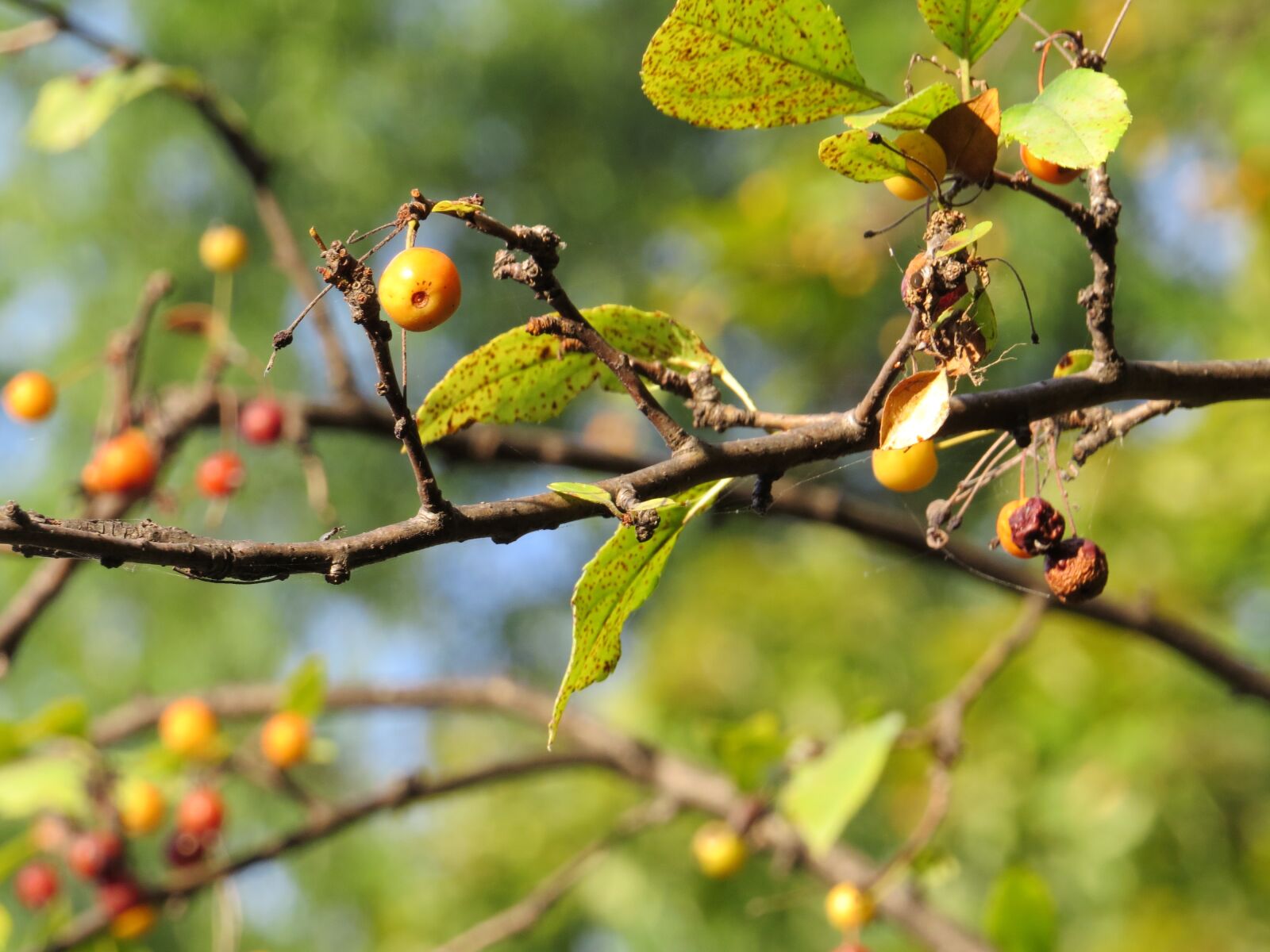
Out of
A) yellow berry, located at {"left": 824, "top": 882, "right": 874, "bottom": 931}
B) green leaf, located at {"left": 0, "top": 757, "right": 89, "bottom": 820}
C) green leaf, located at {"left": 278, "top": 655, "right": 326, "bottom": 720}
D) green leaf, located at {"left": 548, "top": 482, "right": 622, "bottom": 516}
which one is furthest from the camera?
green leaf, located at {"left": 278, "top": 655, "right": 326, "bottom": 720}

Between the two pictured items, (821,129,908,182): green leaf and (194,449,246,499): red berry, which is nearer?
(821,129,908,182): green leaf

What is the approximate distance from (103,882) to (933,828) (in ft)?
2.78

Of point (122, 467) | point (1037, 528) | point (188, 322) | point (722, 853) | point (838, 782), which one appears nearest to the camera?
point (1037, 528)

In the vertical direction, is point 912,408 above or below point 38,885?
above

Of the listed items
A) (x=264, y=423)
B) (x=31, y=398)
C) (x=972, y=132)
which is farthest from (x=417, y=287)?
(x=31, y=398)

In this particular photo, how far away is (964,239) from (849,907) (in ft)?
2.56

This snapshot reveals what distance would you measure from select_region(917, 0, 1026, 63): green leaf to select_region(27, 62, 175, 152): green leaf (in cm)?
86

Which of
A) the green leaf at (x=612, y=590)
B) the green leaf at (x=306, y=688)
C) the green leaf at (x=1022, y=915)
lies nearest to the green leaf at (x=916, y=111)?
the green leaf at (x=612, y=590)

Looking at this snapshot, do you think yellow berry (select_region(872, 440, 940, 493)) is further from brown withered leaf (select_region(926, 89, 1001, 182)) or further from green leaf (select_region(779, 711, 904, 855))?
green leaf (select_region(779, 711, 904, 855))

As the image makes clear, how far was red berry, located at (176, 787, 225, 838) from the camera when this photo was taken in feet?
4.12

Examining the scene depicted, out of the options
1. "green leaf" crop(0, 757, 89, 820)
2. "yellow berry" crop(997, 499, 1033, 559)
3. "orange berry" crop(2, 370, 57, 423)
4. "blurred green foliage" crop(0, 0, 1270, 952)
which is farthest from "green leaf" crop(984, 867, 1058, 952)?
"orange berry" crop(2, 370, 57, 423)

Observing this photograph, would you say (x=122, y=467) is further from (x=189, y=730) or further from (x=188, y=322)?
(x=189, y=730)

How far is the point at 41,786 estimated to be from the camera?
112 centimetres

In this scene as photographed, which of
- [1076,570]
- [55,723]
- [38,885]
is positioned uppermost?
[1076,570]
